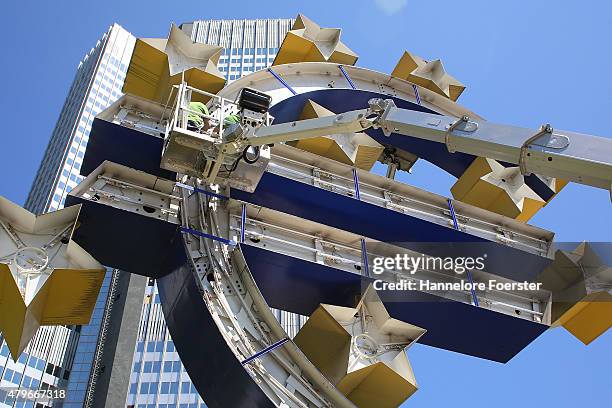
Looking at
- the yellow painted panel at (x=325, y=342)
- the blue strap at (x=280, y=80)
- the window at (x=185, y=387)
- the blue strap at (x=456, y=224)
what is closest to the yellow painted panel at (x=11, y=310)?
the yellow painted panel at (x=325, y=342)

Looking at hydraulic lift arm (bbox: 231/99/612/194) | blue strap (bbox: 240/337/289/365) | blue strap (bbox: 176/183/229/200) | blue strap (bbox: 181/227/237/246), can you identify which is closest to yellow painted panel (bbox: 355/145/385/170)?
hydraulic lift arm (bbox: 231/99/612/194)

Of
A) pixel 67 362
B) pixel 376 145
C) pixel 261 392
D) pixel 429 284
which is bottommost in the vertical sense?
pixel 67 362

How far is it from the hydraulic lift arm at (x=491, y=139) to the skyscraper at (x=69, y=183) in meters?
31.3

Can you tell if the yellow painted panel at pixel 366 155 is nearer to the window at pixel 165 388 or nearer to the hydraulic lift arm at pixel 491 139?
the hydraulic lift arm at pixel 491 139

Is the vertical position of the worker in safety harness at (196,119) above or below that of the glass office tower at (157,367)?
above

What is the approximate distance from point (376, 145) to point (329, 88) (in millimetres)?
1669

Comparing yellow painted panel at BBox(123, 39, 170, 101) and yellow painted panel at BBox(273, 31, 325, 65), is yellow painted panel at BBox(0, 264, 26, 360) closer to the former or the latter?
yellow painted panel at BBox(123, 39, 170, 101)

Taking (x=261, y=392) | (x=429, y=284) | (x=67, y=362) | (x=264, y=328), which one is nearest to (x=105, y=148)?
(x=264, y=328)

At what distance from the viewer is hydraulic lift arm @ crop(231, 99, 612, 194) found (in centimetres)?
762

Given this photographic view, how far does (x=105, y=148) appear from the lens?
10.6 meters

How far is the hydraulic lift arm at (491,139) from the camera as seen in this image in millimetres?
7625

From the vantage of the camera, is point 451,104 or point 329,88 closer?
point 329,88

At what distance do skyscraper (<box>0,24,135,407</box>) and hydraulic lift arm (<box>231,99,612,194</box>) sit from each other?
3135 cm

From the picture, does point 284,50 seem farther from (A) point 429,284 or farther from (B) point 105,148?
(A) point 429,284
